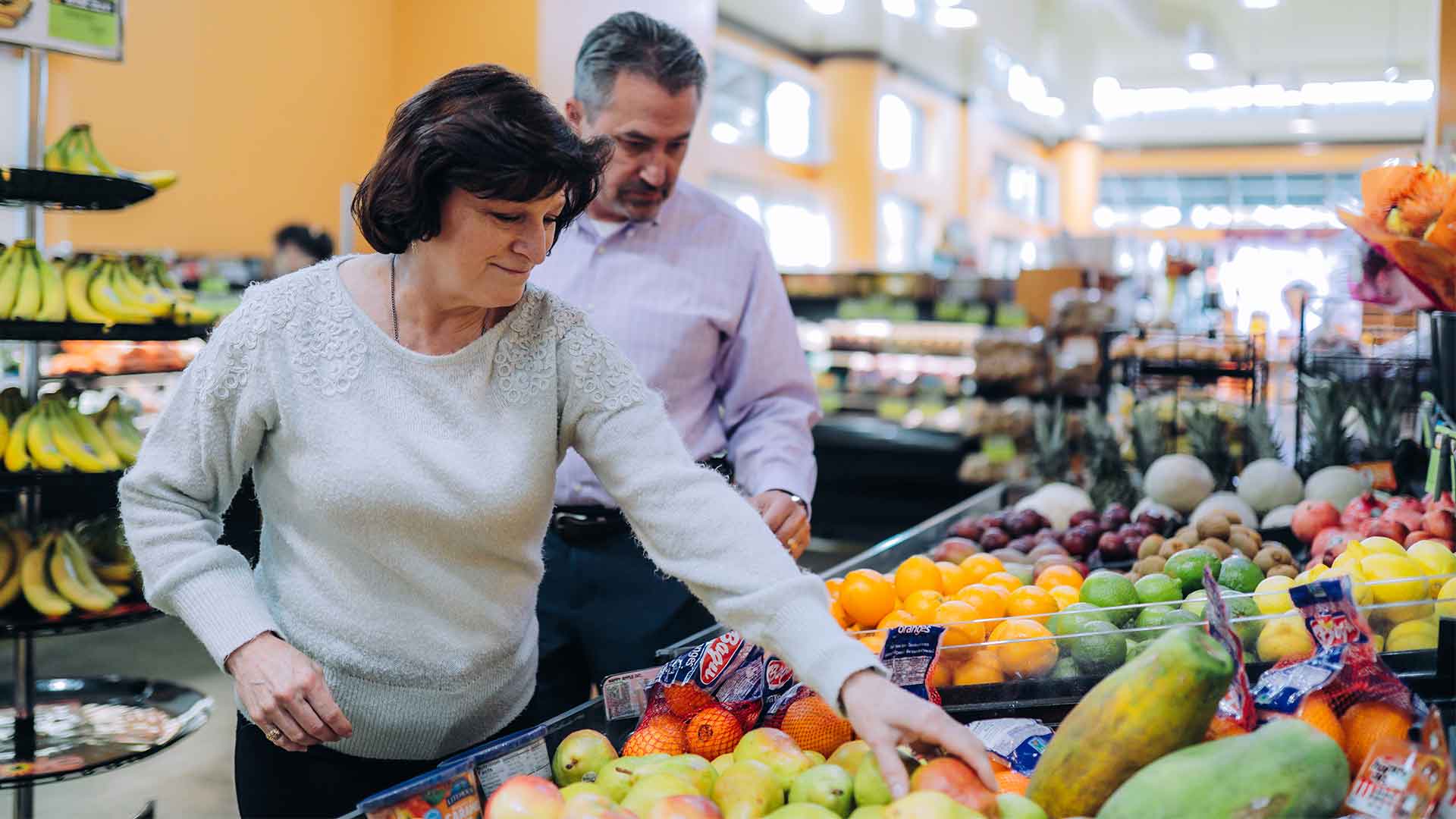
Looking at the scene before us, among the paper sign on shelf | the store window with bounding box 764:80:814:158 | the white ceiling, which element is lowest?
the paper sign on shelf

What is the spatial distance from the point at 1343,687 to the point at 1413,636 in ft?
0.86

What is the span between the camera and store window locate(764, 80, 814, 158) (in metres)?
13.9

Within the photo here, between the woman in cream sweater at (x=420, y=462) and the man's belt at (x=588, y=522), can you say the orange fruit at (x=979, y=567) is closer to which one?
the man's belt at (x=588, y=522)

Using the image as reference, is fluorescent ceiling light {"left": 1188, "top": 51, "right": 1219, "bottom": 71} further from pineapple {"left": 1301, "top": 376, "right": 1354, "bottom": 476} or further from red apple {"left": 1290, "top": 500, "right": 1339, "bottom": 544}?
red apple {"left": 1290, "top": 500, "right": 1339, "bottom": 544}

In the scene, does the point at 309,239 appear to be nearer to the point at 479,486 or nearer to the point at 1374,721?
the point at 479,486

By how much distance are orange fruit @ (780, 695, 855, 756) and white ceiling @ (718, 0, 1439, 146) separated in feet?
34.8

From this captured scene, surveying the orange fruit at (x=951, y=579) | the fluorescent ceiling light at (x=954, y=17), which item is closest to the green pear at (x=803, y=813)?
the orange fruit at (x=951, y=579)

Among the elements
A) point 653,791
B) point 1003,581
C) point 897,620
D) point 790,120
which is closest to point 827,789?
point 653,791

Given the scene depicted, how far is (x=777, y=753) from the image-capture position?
134cm

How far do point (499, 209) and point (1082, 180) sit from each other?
20807mm

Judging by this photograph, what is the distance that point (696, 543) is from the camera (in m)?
1.45

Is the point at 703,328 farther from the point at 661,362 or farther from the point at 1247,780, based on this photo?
the point at 1247,780

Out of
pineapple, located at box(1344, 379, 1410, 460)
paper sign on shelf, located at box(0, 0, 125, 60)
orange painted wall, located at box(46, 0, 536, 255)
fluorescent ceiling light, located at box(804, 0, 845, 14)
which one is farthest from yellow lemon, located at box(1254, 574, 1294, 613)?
fluorescent ceiling light, located at box(804, 0, 845, 14)

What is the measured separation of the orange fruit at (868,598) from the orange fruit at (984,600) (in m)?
0.11
